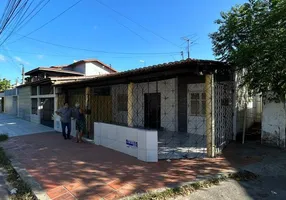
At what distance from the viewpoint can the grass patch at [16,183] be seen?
4.06m

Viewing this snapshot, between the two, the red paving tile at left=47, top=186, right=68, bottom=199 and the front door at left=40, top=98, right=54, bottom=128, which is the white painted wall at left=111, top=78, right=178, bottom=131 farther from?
the red paving tile at left=47, top=186, right=68, bottom=199

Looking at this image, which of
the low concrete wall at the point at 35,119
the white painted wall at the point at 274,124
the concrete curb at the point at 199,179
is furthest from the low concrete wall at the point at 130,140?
the low concrete wall at the point at 35,119

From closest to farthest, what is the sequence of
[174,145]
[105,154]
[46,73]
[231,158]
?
[231,158] → [105,154] → [174,145] → [46,73]

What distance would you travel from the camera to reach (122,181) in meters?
4.52

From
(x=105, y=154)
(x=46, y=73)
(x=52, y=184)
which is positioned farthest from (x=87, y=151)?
(x=46, y=73)

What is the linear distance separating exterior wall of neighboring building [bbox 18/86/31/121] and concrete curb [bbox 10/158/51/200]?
42.0ft

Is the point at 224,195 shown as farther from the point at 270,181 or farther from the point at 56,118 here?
the point at 56,118

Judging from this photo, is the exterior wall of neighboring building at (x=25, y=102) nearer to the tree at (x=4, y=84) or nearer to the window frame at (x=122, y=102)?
the window frame at (x=122, y=102)

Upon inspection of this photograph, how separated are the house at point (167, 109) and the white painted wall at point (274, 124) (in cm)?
122

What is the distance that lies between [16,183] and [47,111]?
10.7 meters

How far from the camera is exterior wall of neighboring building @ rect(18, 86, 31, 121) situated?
1762cm

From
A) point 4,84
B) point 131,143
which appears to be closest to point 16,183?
point 131,143

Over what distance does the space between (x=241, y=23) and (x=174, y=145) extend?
4984mm

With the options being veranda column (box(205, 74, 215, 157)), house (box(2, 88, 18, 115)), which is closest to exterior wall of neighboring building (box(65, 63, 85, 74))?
house (box(2, 88, 18, 115))
